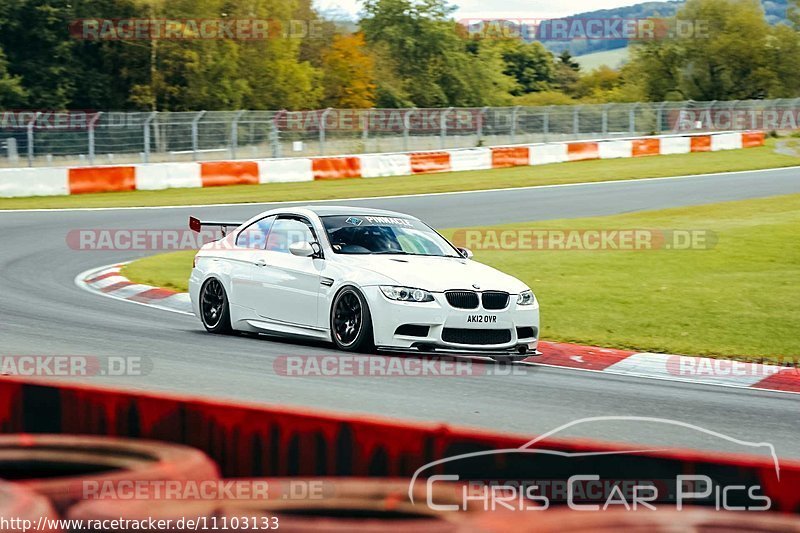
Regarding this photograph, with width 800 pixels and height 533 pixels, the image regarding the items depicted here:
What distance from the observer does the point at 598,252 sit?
18312 millimetres

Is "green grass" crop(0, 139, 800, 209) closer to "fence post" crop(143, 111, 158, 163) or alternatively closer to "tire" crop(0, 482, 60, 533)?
"fence post" crop(143, 111, 158, 163)

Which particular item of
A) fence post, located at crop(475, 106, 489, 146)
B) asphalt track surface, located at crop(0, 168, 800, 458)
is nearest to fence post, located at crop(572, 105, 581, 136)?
fence post, located at crop(475, 106, 489, 146)

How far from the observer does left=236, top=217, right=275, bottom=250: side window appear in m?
12.2

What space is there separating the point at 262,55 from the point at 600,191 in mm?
47446

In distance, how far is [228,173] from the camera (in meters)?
31.8

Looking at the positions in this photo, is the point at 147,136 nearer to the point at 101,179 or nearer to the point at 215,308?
the point at 101,179

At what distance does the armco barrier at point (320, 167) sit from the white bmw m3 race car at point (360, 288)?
17.4 metres

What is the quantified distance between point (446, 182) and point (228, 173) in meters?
5.94

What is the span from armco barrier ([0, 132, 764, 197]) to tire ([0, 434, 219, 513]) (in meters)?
24.5

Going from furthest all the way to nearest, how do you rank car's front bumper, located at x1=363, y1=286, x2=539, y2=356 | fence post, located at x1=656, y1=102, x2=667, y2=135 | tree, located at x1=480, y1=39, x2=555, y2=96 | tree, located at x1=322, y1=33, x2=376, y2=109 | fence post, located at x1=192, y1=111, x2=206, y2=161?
tree, located at x1=480, y1=39, x2=555, y2=96
tree, located at x1=322, y1=33, x2=376, y2=109
fence post, located at x1=656, y1=102, x2=667, y2=135
fence post, located at x1=192, y1=111, x2=206, y2=161
car's front bumper, located at x1=363, y1=286, x2=539, y2=356

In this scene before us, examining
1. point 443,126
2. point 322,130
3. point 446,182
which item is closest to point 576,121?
point 443,126

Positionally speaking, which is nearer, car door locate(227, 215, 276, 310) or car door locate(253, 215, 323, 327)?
car door locate(253, 215, 323, 327)

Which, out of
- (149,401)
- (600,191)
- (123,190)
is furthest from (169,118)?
(149,401)

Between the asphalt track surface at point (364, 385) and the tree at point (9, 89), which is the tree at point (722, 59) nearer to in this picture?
the tree at point (9, 89)
